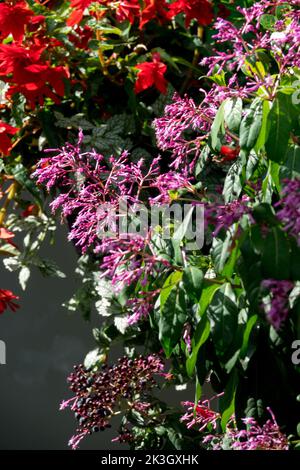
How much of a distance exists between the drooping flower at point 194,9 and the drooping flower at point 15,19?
392 mm

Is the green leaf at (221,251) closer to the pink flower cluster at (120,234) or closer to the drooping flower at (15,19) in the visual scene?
the pink flower cluster at (120,234)

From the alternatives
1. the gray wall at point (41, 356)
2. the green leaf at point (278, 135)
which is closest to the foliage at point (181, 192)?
the green leaf at point (278, 135)

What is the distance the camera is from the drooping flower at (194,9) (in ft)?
7.16

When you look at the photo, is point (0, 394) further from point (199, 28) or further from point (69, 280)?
point (199, 28)

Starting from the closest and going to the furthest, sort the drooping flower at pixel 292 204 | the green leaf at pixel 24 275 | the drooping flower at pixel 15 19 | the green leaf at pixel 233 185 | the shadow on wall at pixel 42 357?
the drooping flower at pixel 292 204, the green leaf at pixel 233 185, the drooping flower at pixel 15 19, the green leaf at pixel 24 275, the shadow on wall at pixel 42 357

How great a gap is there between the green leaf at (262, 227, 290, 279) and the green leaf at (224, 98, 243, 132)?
0.28 metres

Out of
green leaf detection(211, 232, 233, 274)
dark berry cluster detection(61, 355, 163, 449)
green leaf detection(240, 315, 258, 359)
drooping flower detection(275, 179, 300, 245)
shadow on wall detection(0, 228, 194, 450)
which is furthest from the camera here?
shadow on wall detection(0, 228, 194, 450)

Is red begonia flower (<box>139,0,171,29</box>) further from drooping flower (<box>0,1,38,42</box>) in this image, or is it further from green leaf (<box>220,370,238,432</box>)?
green leaf (<box>220,370,238,432</box>)

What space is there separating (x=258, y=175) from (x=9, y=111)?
112 cm

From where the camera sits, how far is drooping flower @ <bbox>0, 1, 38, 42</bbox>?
2088mm

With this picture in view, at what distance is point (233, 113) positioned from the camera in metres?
1.39

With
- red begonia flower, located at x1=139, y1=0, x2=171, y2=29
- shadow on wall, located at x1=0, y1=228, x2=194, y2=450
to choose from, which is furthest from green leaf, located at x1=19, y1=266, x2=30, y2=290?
red begonia flower, located at x1=139, y1=0, x2=171, y2=29

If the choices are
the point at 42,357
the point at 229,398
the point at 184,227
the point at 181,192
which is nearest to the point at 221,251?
Answer: the point at 184,227
